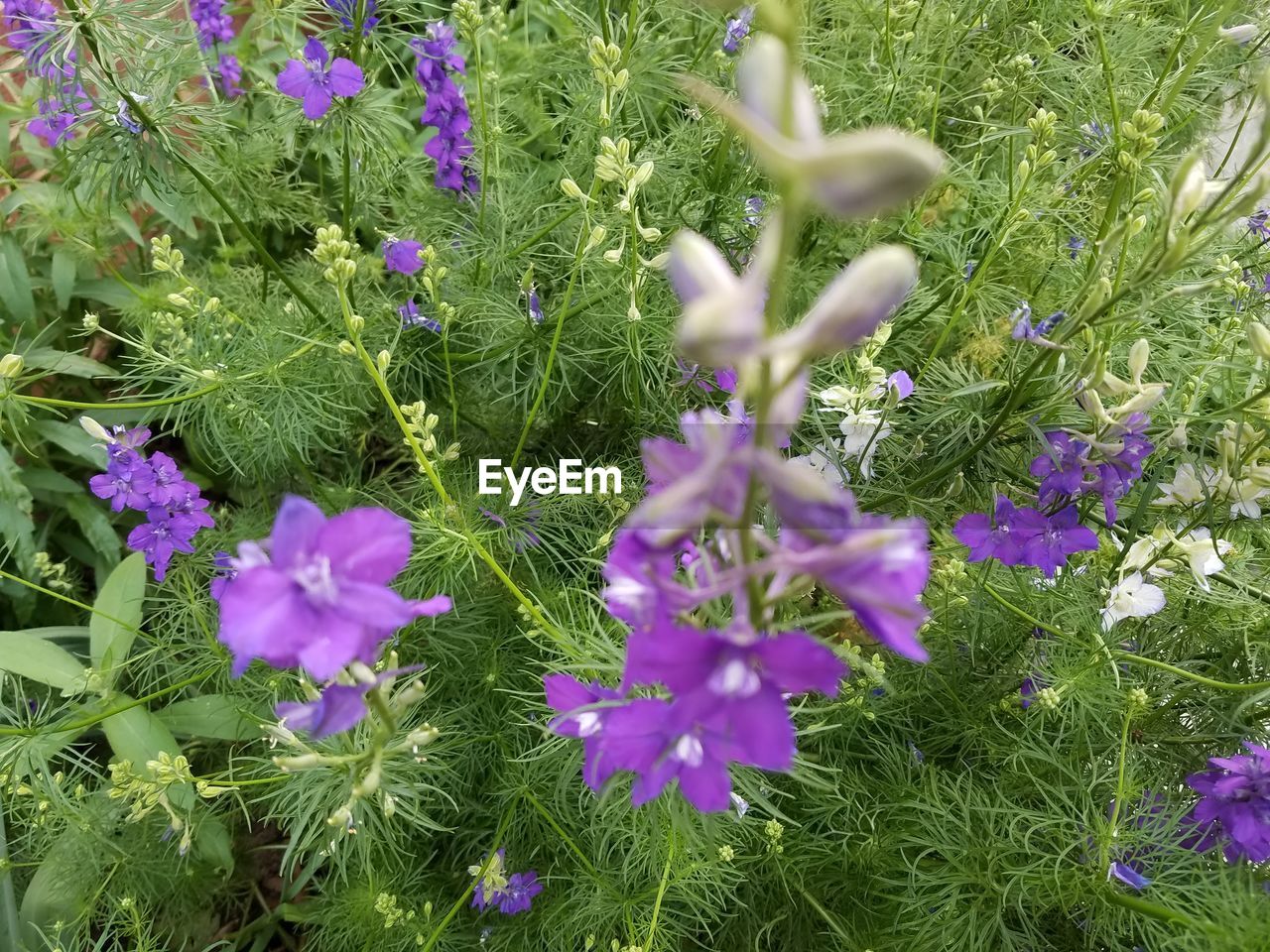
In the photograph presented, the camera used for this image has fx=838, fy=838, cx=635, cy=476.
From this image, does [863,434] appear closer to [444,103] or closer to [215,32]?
[444,103]

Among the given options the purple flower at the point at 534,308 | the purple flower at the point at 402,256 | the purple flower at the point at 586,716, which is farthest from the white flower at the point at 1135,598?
the purple flower at the point at 402,256

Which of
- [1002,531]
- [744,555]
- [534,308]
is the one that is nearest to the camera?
[744,555]

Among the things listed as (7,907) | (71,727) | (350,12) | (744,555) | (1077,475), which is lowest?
(7,907)

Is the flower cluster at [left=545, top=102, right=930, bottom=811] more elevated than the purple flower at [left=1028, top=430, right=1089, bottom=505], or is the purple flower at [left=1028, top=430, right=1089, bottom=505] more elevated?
the flower cluster at [left=545, top=102, right=930, bottom=811]

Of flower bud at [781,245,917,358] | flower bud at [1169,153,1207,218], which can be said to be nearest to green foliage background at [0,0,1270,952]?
flower bud at [1169,153,1207,218]

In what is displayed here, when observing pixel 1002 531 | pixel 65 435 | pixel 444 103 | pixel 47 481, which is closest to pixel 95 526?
pixel 47 481

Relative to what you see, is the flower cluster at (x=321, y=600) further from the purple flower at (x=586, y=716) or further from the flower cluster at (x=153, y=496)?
the flower cluster at (x=153, y=496)

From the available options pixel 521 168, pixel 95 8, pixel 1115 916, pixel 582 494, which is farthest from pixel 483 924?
pixel 95 8

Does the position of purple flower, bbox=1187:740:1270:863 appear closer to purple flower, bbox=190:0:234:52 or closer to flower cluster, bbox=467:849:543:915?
flower cluster, bbox=467:849:543:915

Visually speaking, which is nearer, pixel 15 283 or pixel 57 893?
pixel 57 893
